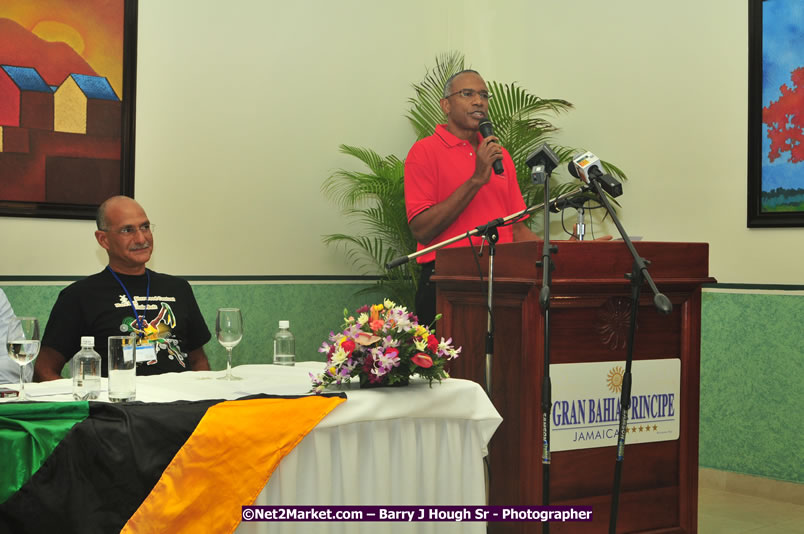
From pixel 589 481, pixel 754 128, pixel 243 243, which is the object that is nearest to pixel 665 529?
pixel 589 481

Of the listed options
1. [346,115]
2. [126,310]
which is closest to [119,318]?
[126,310]

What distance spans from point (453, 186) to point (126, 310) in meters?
1.46

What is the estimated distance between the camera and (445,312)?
120 inches

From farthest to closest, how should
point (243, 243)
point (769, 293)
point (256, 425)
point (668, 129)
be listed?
1. point (243, 243)
2. point (668, 129)
3. point (769, 293)
4. point (256, 425)

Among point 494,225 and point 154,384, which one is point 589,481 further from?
point 154,384

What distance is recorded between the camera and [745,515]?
3783 mm

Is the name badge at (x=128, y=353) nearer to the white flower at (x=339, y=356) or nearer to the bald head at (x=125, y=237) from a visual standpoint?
the white flower at (x=339, y=356)

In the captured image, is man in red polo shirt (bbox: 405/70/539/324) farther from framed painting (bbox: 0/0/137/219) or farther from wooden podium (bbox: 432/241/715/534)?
framed painting (bbox: 0/0/137/219)

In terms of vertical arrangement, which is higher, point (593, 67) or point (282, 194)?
point (593, 67)

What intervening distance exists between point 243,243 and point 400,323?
2794 millimetres

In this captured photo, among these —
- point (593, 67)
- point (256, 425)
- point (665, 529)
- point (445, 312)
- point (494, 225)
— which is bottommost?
point (665, 529)

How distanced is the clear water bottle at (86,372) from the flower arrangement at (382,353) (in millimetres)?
533

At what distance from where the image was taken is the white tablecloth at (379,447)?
202cm

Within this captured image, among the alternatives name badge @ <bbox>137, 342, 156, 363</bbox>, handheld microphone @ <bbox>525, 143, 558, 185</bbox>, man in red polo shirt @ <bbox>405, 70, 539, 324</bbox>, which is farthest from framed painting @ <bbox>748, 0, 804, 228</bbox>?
name badge @ <bbox>137, 342, 156, 363</bbox>
